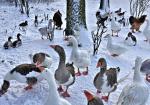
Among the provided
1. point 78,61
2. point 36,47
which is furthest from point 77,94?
point 36,47

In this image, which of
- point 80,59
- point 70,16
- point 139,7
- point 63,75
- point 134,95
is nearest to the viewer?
point 134,95

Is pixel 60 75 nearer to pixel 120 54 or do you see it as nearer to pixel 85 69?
pixel 85 69

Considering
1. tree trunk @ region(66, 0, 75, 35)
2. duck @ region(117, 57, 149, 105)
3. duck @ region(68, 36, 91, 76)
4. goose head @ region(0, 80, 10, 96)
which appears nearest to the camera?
duck @ region(117, 57, 149, 105)

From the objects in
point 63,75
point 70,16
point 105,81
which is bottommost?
point 105,81

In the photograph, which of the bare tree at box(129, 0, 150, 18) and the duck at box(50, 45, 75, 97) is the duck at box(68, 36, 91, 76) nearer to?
the duck at box(50, 45, 75, 97)

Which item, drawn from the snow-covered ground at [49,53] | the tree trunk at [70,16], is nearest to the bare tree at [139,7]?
the snow-covered ground at [49,53]

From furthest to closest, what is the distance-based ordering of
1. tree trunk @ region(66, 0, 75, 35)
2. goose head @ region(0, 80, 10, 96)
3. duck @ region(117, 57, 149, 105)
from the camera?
tree trunk @ region(66, 0, 75, 35)
goose head @ region(0, 80, 10, 96)
duck @ region(117, 57, 149, 105)

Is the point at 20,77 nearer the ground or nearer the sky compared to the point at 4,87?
nearer the sky

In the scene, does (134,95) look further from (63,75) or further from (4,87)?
(4,87)

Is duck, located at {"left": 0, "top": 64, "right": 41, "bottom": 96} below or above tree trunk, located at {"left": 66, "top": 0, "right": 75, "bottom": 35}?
below

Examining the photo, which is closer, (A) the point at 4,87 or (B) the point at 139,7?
(A) the point at 4,87

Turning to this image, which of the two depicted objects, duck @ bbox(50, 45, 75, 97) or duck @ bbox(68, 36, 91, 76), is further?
duck @ bbox(68, 36, 91, 76)

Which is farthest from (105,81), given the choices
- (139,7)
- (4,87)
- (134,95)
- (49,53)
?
(139,7)

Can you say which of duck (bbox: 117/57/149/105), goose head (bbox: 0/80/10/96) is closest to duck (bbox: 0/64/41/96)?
goose head (bbox: 0/80/10/96)
